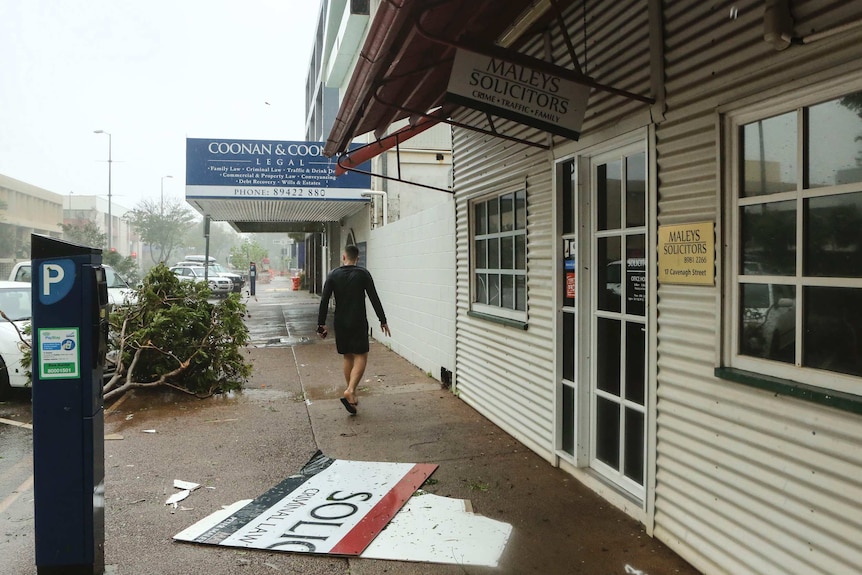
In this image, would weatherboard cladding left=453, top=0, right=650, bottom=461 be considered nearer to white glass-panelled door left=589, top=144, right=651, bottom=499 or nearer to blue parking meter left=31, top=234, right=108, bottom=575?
white glass-panelled door left=589, top=144, right=651, bottom=499

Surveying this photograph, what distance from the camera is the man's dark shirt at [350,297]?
6668mm

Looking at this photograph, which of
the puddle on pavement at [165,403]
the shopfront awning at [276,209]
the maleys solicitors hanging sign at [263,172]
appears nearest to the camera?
the puddle on pavement at [165,403]

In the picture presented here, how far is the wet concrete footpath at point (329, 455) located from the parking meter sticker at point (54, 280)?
1534mm

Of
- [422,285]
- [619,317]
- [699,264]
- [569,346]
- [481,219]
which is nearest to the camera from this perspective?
[699,264]

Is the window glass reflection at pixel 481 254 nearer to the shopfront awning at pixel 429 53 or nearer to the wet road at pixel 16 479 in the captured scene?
the shopfront awning at pixel 429 53

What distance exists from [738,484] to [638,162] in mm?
2038

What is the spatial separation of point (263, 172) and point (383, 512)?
35.4 feet

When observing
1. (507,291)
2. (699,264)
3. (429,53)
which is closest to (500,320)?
(507,291)

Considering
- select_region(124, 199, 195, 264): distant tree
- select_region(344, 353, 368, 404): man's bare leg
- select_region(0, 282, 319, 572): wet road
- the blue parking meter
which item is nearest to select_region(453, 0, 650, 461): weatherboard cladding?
select_region(344, 353, 368, 404): man's bare leg

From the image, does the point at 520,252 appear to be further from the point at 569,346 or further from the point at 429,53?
the point at 429,53

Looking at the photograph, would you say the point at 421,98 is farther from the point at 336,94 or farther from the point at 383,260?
the point at 336,94

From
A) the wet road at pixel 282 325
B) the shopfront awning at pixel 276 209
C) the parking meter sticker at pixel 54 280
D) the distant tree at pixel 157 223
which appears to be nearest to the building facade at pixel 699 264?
the parking meter sticker at pixel 54 280

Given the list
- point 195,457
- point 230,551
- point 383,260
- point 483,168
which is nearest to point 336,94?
point 383,260

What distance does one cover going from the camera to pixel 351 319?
21.8 feet
